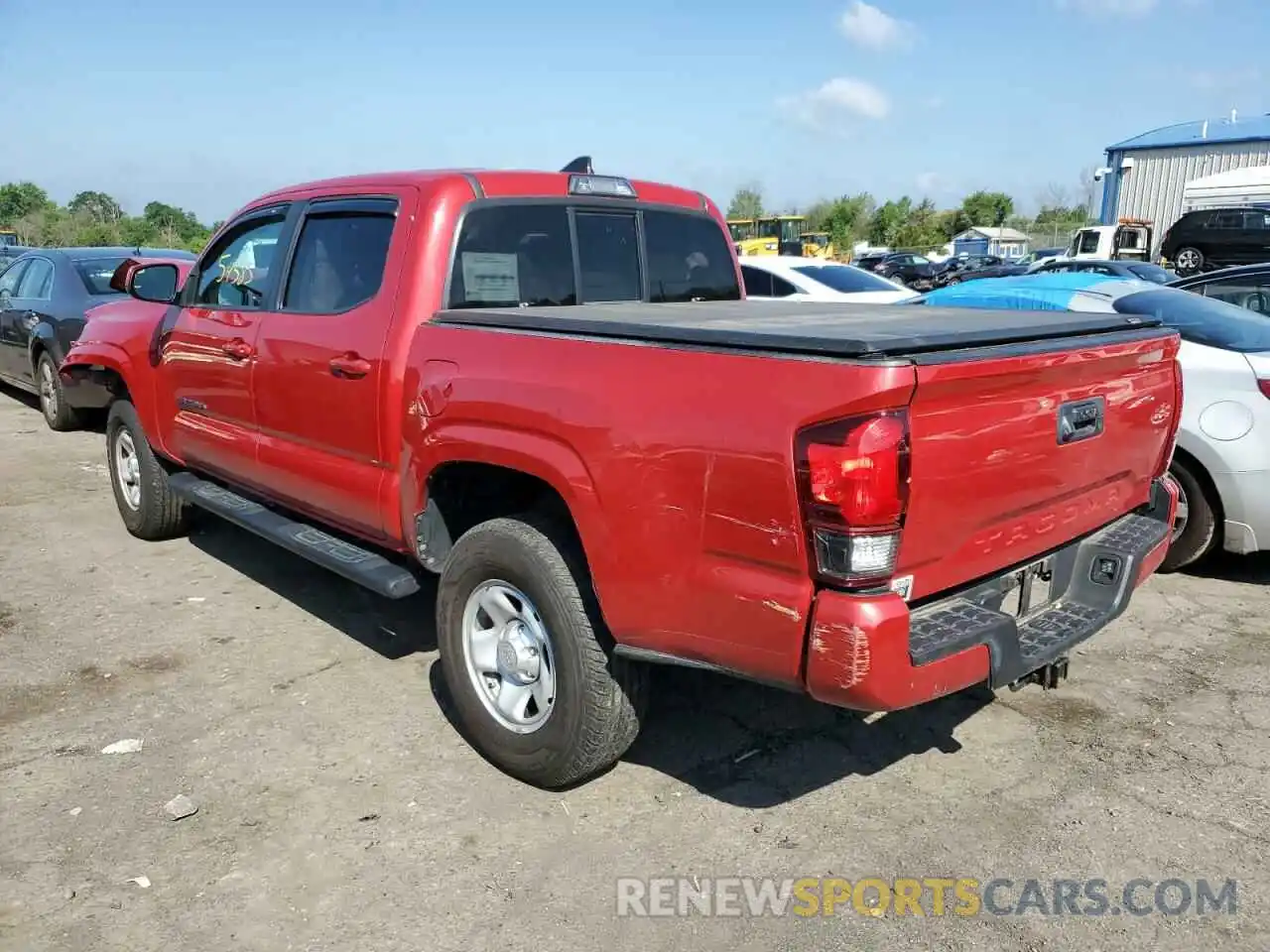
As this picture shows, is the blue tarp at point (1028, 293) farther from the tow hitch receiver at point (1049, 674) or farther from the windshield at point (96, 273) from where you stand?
the windshield at point (96, 273)

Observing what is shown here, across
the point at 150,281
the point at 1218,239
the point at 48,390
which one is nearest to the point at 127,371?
the point at 150,281

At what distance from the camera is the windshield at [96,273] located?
29.7 ft

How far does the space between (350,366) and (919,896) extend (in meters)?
2.69

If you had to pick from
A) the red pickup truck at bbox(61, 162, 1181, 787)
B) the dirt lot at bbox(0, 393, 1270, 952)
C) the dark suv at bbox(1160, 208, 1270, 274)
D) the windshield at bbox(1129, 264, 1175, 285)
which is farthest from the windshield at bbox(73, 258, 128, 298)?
the dark suv at bbox(1160, 208, 1270, 274)

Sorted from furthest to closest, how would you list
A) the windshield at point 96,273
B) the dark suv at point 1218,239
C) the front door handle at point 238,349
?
the dark suv at point 1218,239 < the windshield at point 96,273 < the front door handle at point 238,349

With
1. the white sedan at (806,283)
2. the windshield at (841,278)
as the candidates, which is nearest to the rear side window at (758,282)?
the white sedan at (806,283)

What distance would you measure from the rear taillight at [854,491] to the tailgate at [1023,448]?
3.0 inches

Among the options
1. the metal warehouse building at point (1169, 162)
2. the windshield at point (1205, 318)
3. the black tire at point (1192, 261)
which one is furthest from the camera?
the metal warehouse building at point (1169, 162)

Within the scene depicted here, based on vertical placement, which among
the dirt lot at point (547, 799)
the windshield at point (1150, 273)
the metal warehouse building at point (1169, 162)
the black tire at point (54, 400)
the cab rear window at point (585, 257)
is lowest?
the dirt lot at point (547, 799)

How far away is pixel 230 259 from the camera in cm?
498

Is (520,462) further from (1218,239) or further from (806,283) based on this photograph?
(1218,239)

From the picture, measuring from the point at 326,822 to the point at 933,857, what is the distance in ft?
6.22

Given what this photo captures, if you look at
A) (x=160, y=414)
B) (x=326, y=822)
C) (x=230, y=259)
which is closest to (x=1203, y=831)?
(x=326, y=822)

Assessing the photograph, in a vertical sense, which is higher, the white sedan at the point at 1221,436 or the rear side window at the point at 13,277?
the rear side window at the point at 13,277
